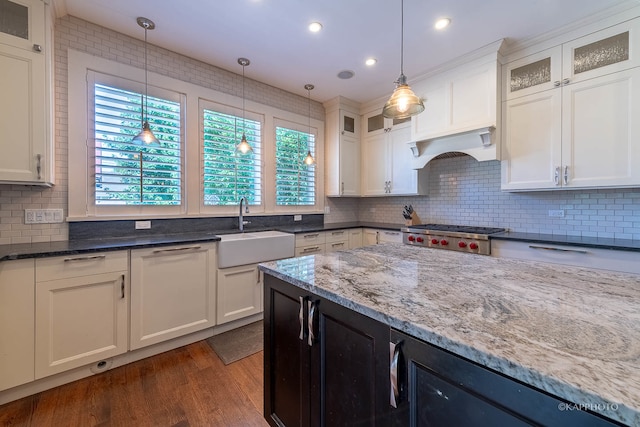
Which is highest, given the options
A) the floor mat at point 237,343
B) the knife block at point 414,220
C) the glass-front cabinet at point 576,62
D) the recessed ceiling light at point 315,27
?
the recessed ceiling light at point 315,27

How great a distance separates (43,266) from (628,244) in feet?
14.1

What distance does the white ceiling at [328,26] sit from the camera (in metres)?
2.16

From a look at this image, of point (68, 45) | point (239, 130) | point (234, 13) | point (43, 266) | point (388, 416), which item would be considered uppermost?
point (234, 13)

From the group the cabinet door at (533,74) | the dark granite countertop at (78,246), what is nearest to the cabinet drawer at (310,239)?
the dark granite countertop at (78,246)

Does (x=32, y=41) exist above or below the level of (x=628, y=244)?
above

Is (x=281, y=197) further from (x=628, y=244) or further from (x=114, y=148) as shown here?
(x=628, y=244)

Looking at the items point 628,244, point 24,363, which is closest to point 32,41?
point 24,363

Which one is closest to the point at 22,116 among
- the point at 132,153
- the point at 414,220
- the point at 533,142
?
the point at 132,153

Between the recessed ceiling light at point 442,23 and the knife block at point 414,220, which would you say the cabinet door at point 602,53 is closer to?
the recessed ceiling light at point 442,23

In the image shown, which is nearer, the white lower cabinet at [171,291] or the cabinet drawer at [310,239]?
the white lower cabinet at [171,291]

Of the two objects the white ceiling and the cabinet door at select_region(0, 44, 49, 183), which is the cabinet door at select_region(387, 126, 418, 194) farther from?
the cabinet door at select_region(0, 44, 49, 183)

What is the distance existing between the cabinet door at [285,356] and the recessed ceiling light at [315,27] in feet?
7.31

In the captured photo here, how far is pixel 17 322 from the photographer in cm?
174

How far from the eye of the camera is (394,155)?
12.6 feet
